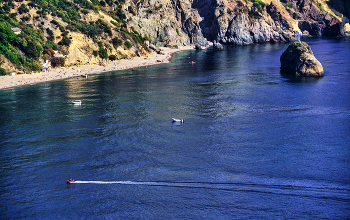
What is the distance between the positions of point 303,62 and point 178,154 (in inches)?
2577

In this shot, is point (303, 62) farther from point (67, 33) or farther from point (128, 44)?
point (67, 33)

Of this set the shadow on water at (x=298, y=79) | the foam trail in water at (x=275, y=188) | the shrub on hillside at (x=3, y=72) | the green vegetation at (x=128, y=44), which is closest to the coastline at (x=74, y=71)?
the shrub on hillside at (x=3, y=72)

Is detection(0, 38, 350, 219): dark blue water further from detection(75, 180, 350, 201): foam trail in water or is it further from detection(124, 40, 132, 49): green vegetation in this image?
detection(124, 40, 132, 49): green vegetation

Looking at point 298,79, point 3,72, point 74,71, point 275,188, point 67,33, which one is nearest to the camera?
point 275,188

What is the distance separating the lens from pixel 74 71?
A: 10769cm

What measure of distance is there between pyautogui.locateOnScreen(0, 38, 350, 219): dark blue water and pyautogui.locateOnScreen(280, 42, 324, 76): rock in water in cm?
1461

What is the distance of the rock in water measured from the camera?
92.6 metres

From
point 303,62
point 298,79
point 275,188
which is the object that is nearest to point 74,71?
point 298,79

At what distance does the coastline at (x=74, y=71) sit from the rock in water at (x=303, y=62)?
5329 cm

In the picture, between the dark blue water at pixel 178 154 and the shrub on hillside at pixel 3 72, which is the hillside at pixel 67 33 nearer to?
the shrub on hillside at pixel 3 72

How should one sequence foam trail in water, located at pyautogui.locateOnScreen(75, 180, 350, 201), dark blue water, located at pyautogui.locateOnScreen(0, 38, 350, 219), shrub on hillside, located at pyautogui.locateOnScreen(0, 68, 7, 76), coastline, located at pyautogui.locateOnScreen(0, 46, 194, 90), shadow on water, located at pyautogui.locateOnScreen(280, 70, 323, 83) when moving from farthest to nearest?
shrub on hillside, located at pyautogui.locateOnScreen(0, 68, 7, 76) < coastline, located at pyautogui.locateOnScreen(0, 46, 194, 90) < shadow on water, located at pyautogui.locateOnScreen(280, 70, 323, 83) < foam trail in water, located at pyautogui.locateOnScreen(75, 180, 350, 201) < dark blue water, located at pyautogui.locateOnScreen(0, 38, 350, 219)

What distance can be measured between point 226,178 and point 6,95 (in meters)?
62.8

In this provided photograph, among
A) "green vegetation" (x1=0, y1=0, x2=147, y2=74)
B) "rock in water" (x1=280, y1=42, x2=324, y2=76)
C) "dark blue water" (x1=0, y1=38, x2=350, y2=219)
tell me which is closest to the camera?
"dark blue water" (x1=0, y1=38, x2=350, y2=219)

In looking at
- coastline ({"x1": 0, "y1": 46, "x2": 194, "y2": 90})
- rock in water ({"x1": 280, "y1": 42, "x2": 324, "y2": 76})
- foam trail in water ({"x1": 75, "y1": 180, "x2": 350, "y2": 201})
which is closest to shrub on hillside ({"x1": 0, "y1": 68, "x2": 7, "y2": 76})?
coastline ({"x1": 0, "y1": 46, "x2": 194, "y2": 90})
